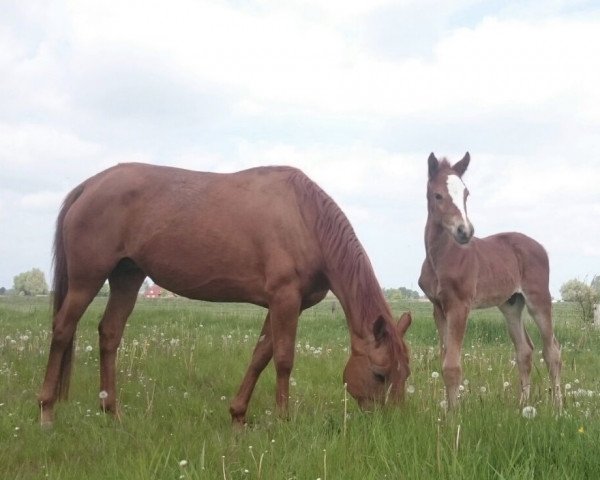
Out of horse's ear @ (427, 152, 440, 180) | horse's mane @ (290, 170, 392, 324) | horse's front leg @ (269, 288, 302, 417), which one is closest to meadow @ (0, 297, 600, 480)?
horse's front leg @ (269, 288, 302, 417)

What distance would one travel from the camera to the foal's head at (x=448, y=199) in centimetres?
611

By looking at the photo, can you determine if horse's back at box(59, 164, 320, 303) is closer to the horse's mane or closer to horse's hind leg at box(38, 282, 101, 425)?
the horse's mane

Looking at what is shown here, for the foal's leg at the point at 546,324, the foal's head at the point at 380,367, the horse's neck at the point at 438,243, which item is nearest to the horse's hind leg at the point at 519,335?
the foal's leg at the point at 546,324

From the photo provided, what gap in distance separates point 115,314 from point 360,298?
8.85 feet

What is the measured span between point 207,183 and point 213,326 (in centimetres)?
844

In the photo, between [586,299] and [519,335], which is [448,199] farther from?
[586,299]

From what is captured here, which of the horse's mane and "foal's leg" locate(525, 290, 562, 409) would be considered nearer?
the horse's mane

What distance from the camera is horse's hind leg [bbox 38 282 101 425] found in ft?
18.7

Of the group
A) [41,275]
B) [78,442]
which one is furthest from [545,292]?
[41,275]

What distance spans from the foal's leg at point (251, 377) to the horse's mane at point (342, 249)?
88cm

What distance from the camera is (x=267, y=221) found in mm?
5531

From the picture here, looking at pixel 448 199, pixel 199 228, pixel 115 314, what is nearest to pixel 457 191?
pixel 448 199

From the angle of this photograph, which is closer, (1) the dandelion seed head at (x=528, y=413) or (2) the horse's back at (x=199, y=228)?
(1) the dandelion seed head at (x=528, y=413)

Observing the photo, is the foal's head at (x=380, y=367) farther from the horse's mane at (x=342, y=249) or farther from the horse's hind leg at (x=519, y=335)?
the horse's hind leg at (x=519, y=335)
